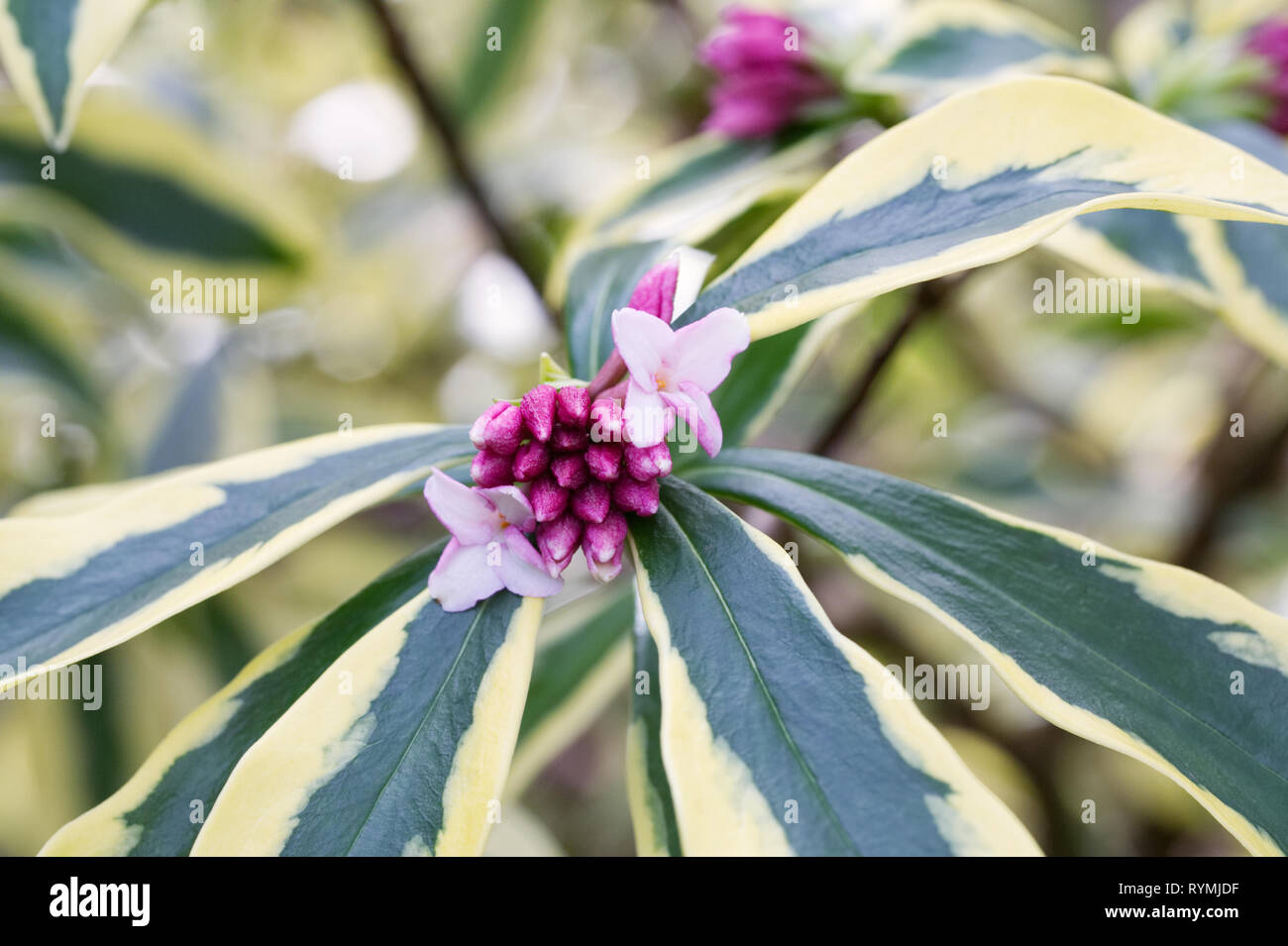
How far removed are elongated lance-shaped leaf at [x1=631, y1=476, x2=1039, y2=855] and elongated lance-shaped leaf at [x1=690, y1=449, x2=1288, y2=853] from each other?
0.07 m

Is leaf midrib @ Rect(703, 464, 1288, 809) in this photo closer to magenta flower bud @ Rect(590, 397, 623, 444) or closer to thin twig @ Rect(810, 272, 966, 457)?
magenta flower bud @ Rect(590, 397, 623, 444)

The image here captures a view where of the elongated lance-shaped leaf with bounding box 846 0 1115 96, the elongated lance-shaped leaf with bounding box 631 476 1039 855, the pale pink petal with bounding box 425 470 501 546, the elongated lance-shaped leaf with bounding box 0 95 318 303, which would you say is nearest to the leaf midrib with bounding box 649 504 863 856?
the elongated lance-shaped leaf with bounding box 631 476 1039 855

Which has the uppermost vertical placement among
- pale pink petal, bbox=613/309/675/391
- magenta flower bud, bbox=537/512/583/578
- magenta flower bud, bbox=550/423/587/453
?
pale pink petal, bbox=613/309/675/391

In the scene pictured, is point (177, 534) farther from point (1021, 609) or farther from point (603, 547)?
point (1021, 609)

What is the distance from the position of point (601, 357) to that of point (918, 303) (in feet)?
1.29

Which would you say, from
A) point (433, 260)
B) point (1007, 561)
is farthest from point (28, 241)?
point (1007, 561)

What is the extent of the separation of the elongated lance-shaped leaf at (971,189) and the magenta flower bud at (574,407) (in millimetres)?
92

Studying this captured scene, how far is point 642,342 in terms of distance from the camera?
50 cm

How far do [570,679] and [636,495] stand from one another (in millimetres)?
418

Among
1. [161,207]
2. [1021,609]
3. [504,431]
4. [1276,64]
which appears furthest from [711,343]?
[161,207]

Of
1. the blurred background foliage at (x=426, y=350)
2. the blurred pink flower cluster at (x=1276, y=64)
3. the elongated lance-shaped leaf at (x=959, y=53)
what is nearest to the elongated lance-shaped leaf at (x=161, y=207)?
the blurred background foliage at (x=426, y=350)

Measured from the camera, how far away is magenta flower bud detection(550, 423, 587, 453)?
553mm

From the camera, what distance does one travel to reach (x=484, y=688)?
0.53 m
